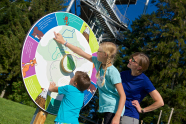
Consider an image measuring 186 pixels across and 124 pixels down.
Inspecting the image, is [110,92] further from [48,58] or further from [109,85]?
[48,58]

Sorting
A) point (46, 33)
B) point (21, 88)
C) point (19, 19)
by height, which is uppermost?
point (19, 19)

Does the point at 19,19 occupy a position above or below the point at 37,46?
above

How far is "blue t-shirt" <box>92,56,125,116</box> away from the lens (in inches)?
67.6

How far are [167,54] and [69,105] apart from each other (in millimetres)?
11073

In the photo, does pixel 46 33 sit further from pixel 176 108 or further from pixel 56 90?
pixel 176 108

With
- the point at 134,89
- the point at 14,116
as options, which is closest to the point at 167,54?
the point at 14,116

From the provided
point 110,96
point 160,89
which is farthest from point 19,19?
point 110,96

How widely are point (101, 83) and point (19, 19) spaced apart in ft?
39.6

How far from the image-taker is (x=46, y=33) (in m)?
2.05

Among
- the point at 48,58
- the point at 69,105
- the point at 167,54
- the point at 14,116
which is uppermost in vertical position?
the point at 167,54

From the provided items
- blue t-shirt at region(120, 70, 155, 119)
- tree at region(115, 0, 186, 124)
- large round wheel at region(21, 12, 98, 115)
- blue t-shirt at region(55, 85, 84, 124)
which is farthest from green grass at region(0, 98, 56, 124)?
tree at region(115, 0, 186, 124)

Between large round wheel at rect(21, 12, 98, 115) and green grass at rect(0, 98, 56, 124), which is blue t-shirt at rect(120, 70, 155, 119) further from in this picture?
green grass at rect(0, 98, 56, 124)

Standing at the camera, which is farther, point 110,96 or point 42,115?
point 42,115

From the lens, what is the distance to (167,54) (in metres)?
11.8
